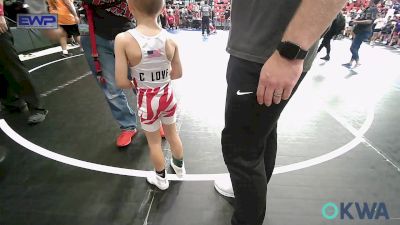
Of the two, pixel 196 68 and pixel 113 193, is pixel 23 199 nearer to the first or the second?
pixel 113 193

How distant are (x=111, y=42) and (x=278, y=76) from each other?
5.17 feet

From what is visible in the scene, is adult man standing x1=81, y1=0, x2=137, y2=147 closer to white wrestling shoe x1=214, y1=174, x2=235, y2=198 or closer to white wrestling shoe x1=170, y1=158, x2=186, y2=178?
white wrestling shoe x1=170, y1=158, x2=186, y2=178

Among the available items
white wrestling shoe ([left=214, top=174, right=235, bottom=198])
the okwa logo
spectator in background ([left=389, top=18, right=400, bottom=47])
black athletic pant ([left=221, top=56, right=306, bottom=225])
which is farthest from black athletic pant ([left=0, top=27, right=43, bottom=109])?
spectator in background ([left=389, top=18, right=400, bottom=47])

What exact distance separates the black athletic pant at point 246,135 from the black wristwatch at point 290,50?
0.16 m

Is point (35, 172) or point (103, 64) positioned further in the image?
point (103, 64)

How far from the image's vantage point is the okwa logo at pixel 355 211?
162 cm

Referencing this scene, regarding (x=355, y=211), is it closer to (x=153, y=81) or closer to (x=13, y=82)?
(x=153, y=81)

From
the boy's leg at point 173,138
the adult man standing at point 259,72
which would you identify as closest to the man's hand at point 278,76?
the adult man standing at point 259,72

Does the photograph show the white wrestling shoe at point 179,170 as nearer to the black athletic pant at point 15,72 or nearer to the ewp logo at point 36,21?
the black athletic pant at point 15,72

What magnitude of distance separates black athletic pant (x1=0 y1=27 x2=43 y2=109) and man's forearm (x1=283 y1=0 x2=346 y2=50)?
8.80 feet

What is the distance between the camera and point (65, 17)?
5.67 meters

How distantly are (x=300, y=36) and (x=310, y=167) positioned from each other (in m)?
1.55

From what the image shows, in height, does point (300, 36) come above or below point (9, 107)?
above

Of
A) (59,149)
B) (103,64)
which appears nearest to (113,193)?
(59,149)
